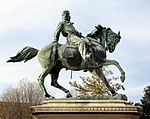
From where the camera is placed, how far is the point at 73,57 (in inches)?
527

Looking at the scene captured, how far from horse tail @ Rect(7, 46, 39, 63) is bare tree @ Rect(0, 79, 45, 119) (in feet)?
85.1

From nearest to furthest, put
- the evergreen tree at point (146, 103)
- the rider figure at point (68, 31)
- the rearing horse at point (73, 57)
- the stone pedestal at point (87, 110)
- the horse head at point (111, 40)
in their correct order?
the stone pedestal at point (87, 110) → the rearing horse at point (73, 57) → the rider figure at point (68, 31) → the horse head at point (111, 40) → the evergreen tree at point (146, 103)

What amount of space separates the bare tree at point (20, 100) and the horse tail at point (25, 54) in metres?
26.0

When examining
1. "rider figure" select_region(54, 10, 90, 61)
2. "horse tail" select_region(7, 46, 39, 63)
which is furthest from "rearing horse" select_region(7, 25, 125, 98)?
"rider figure" select_region(54, 10, 90, 61)

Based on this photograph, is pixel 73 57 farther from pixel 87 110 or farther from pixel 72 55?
pixel 87 110

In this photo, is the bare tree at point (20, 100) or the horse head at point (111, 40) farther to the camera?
the bare tree at point (20, 100)

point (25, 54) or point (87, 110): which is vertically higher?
point (25, 54)

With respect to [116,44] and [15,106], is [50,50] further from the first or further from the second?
[15,106]

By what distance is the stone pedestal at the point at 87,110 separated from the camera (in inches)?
487

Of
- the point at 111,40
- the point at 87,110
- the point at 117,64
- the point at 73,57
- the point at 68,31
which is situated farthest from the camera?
the point at 111,40

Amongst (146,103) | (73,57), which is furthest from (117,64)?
(146,103)

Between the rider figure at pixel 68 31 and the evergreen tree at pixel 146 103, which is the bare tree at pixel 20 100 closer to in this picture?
the evergreen tree at pixel 146 103

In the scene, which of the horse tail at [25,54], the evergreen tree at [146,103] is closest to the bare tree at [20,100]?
the evergreen tree at [146,103]

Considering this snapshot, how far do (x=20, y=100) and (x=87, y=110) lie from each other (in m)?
29.1
